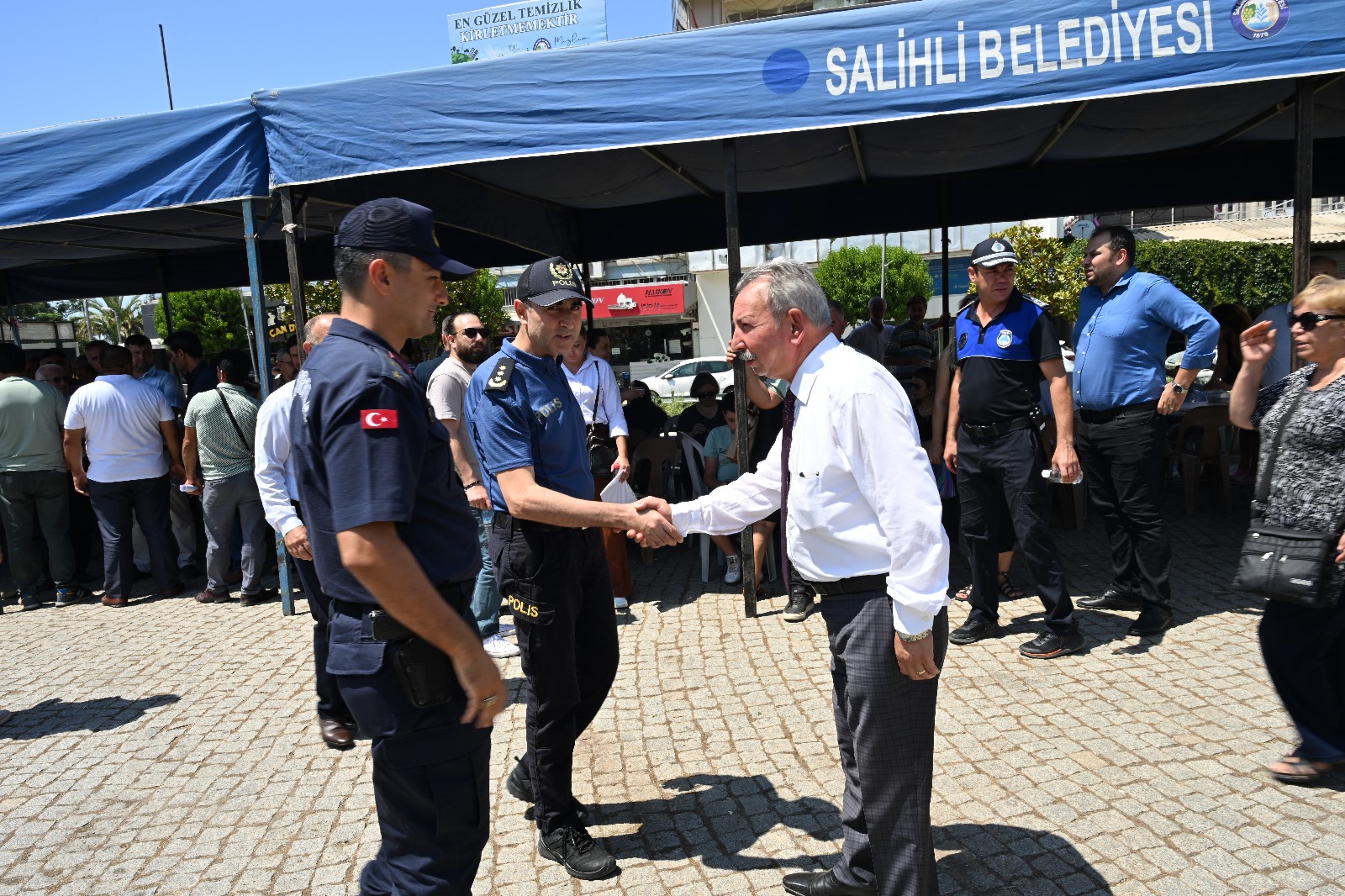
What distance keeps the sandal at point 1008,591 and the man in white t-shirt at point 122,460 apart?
639cm

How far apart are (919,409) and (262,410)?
4616mm

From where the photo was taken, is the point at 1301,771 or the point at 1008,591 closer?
the point at 1301,771

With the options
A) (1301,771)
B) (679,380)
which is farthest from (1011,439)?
(679,380)

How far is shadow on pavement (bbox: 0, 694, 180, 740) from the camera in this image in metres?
4.48

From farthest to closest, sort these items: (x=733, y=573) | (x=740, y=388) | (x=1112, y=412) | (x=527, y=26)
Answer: (x=527, y=26)
(x=733, y=573)
(x=740, y=388)
(x=1112, y=412)

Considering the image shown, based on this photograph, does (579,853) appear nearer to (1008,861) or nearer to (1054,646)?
(1008,861)

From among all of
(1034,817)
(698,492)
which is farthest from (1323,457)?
(698,492)

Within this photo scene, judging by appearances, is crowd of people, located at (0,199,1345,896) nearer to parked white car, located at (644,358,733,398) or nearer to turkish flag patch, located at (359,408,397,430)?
turkish flag patch, located at (359,408,397,430)

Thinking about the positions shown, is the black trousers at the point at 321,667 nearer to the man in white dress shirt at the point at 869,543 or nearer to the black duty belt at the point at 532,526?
the black duty belt at the point at 532,526

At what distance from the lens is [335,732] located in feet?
12.4

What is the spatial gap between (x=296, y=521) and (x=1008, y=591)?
14.0 ft

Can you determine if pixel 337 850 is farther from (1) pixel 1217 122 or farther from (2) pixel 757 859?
(1) pixel 1217 122

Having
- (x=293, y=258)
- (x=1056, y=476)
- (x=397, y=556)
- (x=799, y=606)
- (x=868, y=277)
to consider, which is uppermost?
(x=868, y=277)

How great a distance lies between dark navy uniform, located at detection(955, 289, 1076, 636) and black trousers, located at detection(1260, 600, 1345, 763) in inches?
48.6
